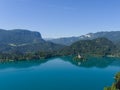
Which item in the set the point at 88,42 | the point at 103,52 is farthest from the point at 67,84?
the point at 88,42

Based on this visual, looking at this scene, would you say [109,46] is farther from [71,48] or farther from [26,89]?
[26,89]

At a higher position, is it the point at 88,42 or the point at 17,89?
the point at 88,42

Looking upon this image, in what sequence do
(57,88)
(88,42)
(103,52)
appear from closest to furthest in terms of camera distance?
(57,88), (103,52), (88,42)

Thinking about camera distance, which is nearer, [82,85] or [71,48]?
[82,85]

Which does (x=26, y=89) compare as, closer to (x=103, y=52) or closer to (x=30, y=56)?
(x=30, y=56)

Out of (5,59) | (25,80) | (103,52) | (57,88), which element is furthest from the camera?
(103,52)

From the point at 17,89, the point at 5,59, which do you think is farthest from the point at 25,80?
the point at 5,59
